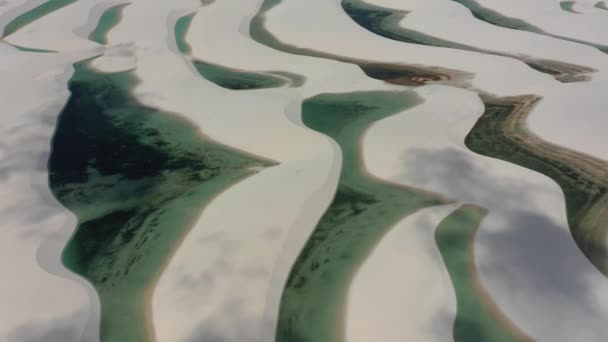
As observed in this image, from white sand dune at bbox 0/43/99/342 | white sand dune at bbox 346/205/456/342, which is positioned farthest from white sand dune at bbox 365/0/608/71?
white sand dune at bbox 0/43/99/342

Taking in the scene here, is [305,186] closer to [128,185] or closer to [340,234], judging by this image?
[340,234]

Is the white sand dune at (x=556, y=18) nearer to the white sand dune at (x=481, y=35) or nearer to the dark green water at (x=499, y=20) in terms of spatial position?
the dark green water at (x=499, y=20)

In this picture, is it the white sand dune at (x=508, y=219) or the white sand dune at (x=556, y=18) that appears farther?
the white sand dune at (x=556, y=18)

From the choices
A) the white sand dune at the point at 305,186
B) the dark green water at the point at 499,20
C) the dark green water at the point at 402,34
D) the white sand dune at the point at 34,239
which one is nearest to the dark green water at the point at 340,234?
the white sand dune at the point at 305,186

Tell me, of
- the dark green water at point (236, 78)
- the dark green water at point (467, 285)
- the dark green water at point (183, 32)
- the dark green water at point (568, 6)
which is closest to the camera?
the dark green water at point (467, 285)

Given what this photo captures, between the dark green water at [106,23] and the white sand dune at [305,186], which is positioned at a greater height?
the white sand dune at [305,186]

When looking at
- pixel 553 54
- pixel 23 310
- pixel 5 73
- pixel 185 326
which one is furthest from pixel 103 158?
pixel 553 54
